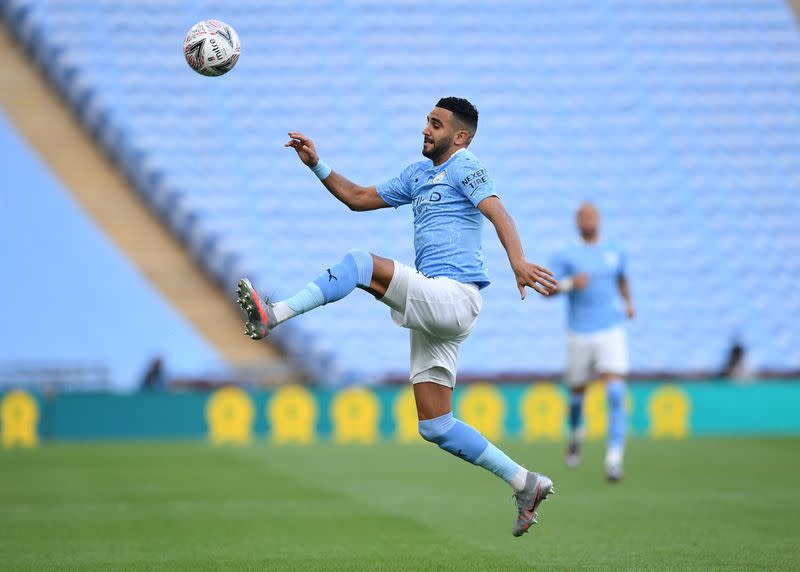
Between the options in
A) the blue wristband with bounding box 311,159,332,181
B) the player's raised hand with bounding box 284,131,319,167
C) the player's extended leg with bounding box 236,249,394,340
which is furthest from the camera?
the blue wristband with bounding box 311,159,332,181

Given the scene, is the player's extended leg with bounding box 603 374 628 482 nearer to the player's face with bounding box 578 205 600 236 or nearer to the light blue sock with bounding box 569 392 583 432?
the light blue sock with bounding box 569 392 583 432

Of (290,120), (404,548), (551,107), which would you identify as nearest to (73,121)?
(290,120)

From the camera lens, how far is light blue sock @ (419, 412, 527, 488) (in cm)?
609

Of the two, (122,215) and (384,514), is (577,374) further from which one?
(122,215)

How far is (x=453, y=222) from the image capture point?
19.8ft

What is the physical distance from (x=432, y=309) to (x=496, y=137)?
2039cm

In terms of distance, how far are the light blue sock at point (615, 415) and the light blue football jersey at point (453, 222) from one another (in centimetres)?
459

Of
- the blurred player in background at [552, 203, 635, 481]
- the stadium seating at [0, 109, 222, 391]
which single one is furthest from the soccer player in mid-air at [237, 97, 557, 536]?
the stadium seating at [0, 109, 222, 391]

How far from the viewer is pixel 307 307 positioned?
5477mm

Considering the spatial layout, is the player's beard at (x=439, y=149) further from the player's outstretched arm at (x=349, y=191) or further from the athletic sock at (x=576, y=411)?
the athletic sock at (x=576, y=411)

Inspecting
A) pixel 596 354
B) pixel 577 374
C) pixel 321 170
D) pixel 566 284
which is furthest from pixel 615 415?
pixel 321 170

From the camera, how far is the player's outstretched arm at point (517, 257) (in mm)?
5449

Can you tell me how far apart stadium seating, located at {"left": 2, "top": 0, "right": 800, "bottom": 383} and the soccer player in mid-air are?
49.5ft

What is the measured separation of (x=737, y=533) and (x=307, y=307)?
3.05 m
